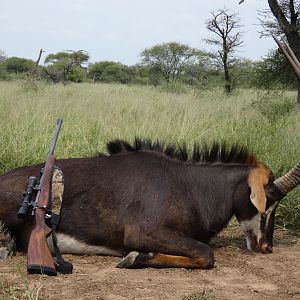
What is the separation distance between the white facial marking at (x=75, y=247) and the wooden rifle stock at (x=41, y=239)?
1.13 feet

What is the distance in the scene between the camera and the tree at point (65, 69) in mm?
24538

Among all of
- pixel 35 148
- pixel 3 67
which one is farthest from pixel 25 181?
pixel 3 67

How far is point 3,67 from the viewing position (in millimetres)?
35219

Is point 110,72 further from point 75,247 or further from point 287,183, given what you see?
point 75,247

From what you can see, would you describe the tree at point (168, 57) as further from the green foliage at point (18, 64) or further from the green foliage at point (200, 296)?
the green foliage at point (200, 296)

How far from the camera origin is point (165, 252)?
4383 mm

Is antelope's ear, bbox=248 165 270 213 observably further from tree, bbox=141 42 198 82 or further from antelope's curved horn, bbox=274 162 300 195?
tree, bbox=141 42 198 82

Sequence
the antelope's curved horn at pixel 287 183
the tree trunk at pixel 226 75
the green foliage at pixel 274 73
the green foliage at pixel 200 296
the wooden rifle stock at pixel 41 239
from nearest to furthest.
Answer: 1. the green foliage at pixel 200 296
2. the wooden rifle stock at pixel 41 239
3. the antelope's curved horn at pixel 287 183
4. the green foliage at pixel 274 73
5. the tree trunk at pixel 226 75

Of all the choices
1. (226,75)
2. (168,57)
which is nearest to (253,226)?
(226,75)

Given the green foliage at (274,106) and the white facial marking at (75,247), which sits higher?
the green foliage at (274,106)

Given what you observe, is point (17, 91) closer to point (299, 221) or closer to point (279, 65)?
point (279, 65)

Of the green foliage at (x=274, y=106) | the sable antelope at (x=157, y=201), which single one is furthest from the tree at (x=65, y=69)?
the sable antelope at (x=157, y=201)

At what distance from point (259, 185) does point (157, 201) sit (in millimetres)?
931

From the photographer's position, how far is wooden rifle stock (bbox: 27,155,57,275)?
390cm
